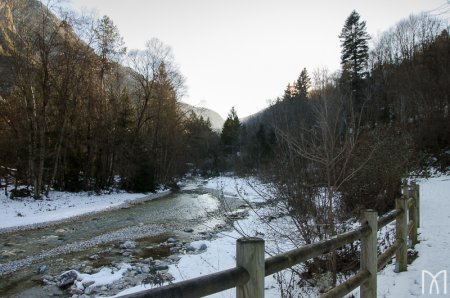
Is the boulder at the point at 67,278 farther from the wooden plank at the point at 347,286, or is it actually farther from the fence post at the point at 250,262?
the fence post at the point at 250,262

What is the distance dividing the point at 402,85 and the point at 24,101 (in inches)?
1391

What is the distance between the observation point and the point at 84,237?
49.5ft

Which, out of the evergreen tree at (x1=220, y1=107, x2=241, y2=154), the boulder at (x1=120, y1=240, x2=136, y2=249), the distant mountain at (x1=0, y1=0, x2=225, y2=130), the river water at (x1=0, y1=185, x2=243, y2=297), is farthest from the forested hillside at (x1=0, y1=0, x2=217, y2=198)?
the evergreen tree at (x1=220, y1=107, x2=241, y2=154)

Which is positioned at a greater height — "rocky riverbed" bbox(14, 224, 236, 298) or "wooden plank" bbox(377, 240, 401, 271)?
"wooden plank" bbox(377, 240, 401, 271)

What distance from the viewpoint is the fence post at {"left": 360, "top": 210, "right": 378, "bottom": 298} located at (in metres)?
3.98

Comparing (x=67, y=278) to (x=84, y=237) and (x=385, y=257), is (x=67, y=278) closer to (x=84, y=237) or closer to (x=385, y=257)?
(x=84, y=237)

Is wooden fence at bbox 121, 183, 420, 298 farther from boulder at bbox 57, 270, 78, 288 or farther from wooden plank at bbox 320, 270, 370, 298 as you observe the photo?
boulder at bbox 57, 270, 78, 288

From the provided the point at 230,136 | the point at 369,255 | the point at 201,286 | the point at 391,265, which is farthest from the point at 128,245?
the point at 230,136

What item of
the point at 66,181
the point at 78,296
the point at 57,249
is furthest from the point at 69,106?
the point at 78,296

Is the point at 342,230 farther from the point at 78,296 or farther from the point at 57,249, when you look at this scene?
the point at 57,249

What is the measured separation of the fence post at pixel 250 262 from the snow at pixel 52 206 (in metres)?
18.0

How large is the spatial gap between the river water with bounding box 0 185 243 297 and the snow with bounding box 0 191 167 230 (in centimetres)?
134

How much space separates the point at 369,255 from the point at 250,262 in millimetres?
2430

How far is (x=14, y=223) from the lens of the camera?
685 inches
